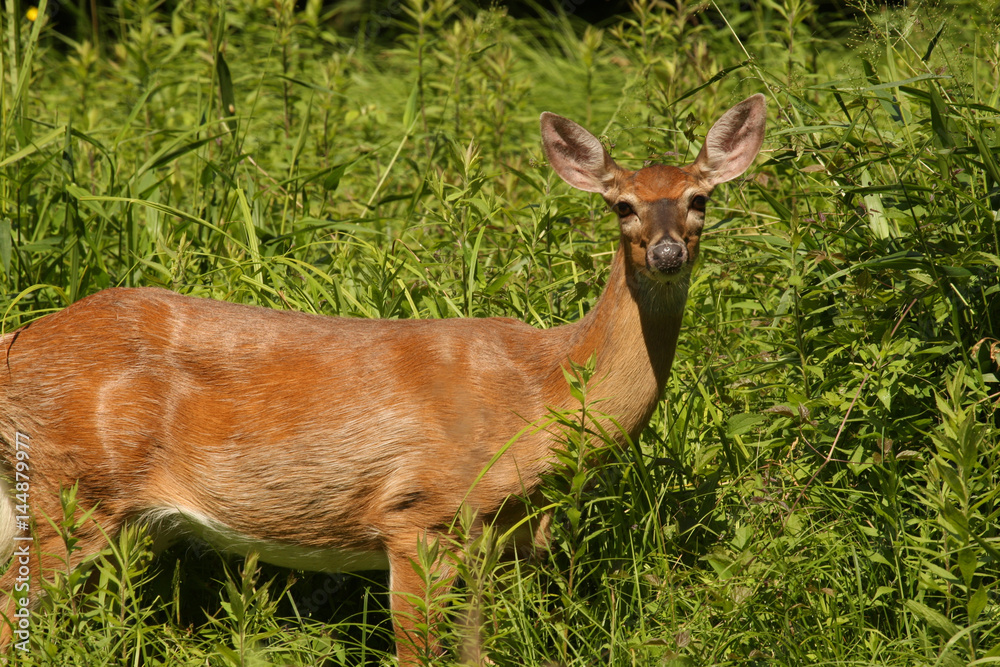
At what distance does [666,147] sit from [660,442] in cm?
166

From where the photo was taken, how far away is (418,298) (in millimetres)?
4406

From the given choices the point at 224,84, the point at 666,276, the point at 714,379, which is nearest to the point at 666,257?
the point at 666,276

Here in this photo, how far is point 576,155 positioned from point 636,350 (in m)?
0.80

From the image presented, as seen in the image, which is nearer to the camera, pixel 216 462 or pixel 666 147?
pixel 216 462

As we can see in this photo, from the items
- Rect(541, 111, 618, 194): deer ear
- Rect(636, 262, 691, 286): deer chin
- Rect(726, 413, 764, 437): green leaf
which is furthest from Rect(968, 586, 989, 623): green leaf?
Rect(541, 111, 618, 194): deer ear

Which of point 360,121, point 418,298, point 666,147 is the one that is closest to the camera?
point 418,298

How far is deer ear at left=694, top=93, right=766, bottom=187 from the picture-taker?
11.9 ft

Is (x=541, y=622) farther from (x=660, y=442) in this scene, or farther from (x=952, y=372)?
(x=952, y=372)

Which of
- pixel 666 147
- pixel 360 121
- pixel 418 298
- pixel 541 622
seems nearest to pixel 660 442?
pixel 541 622

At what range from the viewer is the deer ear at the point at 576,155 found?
143 inches

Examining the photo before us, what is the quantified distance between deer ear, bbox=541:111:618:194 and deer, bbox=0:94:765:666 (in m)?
0.19

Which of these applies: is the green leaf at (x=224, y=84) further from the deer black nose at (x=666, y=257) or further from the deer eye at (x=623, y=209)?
the deer black nose at (x=666, y=257)

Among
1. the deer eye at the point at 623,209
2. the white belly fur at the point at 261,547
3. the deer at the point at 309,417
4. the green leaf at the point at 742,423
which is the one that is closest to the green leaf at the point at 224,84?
the deer at the point at 309,417

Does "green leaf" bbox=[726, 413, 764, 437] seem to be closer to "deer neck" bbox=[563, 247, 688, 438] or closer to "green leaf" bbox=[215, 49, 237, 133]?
"deer neck" bbox=[563, 247, 688, 438]
